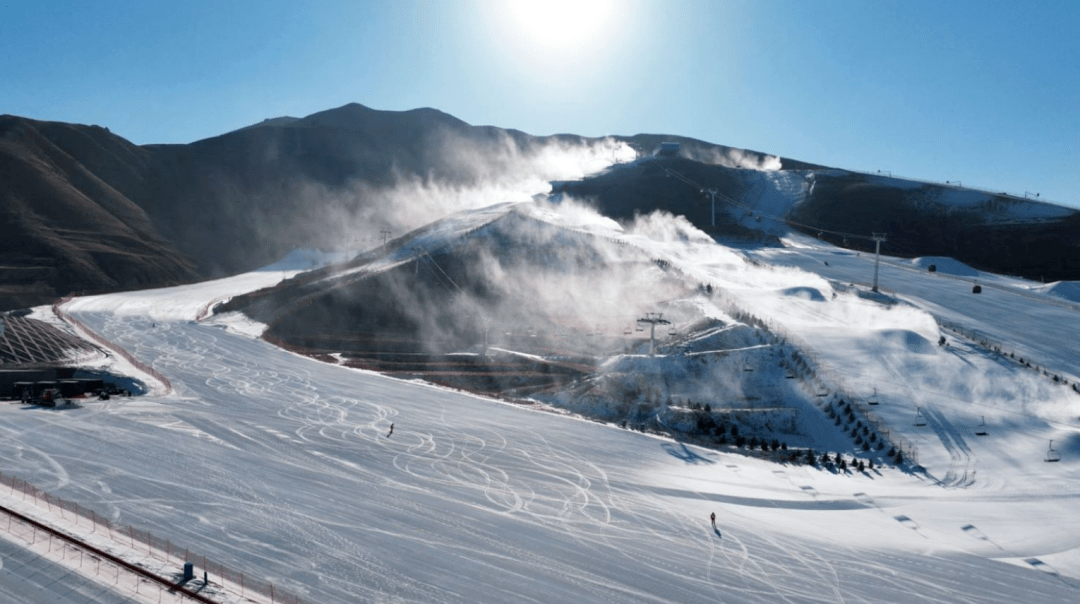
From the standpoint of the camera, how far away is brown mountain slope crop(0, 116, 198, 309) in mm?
78688

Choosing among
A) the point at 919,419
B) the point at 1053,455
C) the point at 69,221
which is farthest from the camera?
the point at 69,221

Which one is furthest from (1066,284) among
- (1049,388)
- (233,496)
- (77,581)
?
(77,581)

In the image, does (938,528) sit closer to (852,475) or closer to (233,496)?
(852,475)

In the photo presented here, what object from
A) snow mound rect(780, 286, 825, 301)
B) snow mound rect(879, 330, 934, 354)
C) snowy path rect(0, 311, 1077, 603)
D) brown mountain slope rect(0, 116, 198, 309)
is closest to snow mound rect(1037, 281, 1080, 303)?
snow mound rect(780, 286, 825, 301)

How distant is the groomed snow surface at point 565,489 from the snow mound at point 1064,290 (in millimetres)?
14177

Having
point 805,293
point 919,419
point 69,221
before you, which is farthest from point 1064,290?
point 69,221

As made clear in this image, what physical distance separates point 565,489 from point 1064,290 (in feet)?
150

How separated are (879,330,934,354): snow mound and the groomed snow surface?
13 cm

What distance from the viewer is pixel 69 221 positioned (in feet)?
298

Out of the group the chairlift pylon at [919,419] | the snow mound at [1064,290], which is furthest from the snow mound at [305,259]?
the chairlift pylon at [919,419]

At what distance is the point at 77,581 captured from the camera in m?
16.8

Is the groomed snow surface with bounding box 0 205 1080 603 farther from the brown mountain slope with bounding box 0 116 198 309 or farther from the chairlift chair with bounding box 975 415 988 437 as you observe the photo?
the brown mountain slope with bounding box 0 116 198 309

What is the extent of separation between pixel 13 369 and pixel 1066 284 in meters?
62.6

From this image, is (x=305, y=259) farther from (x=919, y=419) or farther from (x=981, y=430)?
(x=981, y=430)
